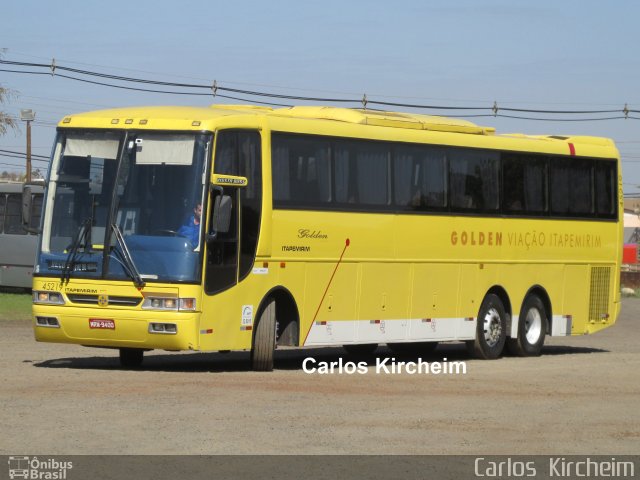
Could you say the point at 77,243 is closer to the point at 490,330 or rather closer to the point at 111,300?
A: the point at 111,300

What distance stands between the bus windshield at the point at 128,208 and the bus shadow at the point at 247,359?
5.74 feet

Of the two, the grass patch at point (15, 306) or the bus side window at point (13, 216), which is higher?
the bus side window at point (13, 216)

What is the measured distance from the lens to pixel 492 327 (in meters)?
25.4

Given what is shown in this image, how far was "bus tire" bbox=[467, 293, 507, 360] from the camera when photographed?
2506 centimetres

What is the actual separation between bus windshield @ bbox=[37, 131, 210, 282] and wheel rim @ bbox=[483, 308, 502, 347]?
297 inches

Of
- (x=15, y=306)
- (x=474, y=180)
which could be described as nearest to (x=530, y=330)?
(x=474, y=180)

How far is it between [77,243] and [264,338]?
113 inches

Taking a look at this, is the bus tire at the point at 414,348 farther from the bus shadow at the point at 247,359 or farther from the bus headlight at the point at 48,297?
the bus headlight at the point at 48,297

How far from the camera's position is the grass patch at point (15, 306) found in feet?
117

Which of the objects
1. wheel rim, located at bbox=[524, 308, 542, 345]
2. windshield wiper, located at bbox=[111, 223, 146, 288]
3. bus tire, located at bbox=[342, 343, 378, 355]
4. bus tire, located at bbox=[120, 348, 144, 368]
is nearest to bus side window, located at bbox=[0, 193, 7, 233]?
bus tire, located at bbox=[342, 343, 378, 355]

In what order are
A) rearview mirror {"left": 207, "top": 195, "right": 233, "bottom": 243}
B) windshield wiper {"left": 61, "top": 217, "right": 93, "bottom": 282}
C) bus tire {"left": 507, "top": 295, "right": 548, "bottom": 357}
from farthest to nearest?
bus tire {"left": 507, "top": 295, "right": 548, "bottom": 357} → windshield wiper {"left": 61, "top": 217, "right": 93, "bottom": 282} → rearview mirror {"left": 207, "top": 195, "right": 233, "bottom": 243}

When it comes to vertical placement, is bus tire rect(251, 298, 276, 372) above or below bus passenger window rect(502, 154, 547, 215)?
below
